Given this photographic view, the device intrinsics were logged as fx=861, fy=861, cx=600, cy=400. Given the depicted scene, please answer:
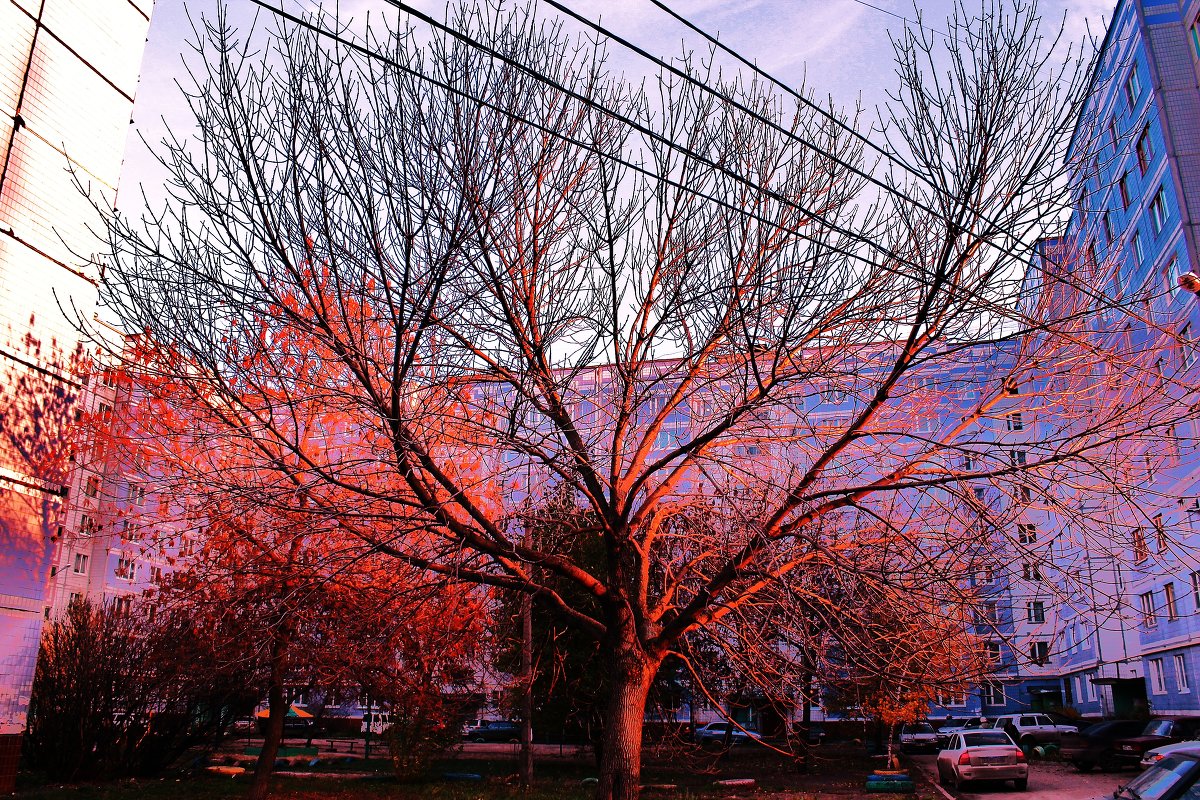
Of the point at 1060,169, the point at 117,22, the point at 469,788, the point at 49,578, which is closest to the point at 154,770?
the point at 469,788

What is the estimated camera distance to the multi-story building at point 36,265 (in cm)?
1187

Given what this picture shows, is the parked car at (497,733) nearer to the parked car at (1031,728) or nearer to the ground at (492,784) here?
the ground at (492,784)

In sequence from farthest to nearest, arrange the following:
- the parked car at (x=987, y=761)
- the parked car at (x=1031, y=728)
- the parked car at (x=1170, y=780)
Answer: the parked car at (x=1031, y=728) → the parked car at (x=987, y=761) → the parked car at (x=1170, y=780)

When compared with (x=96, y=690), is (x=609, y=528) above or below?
above

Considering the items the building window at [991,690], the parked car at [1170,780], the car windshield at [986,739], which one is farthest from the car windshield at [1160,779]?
the car windshield at [986,739]

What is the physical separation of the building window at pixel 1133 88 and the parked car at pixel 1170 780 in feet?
87.2

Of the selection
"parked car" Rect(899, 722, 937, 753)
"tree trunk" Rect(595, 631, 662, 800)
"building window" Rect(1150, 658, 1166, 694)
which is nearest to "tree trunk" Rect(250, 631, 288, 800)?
"tree trunk" Rect(595, 631, 662, 800)

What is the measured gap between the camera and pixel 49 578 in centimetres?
1259

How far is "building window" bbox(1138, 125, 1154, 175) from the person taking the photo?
1081 inches

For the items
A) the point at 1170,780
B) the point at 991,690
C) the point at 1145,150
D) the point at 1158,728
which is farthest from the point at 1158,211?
the point at 991,690

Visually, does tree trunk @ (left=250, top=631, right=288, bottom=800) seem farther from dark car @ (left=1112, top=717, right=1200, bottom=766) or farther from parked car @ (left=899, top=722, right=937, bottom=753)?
parked car @ (left=899, top=722, right=937, bottom=753)

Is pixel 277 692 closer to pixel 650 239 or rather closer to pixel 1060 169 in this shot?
pixel 650 239

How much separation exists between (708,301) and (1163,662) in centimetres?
3402

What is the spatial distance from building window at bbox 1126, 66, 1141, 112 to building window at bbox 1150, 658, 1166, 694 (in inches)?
809
